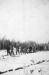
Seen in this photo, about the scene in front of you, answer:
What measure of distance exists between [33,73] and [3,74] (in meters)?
2.91

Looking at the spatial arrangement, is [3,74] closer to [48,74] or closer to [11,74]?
[11,74]

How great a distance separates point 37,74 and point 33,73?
0.41 metres

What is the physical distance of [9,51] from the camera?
78.7 feet

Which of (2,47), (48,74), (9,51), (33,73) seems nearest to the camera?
(48,74)

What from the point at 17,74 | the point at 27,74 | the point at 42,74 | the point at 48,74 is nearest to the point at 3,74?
the point at 17,74

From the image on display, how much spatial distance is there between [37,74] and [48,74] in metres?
0.96

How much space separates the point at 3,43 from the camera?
49.8 metres

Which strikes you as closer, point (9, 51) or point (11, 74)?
point (11, 74)

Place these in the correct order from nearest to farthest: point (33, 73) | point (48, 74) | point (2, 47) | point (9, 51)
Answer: point (48, 74)
point (33, 73)
point (9, 51)
point (2, 47)

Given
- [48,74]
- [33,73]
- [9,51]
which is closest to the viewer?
[48,74]

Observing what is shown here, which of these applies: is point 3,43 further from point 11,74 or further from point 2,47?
point 11,74

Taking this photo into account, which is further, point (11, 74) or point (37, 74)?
point (11, 74)

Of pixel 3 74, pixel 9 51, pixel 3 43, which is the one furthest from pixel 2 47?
pixel 3 74

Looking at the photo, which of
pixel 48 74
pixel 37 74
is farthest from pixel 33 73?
pixel 48 74
